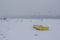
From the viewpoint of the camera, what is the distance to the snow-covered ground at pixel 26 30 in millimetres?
622

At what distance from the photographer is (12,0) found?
73 cm

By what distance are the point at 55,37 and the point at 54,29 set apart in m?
0.07

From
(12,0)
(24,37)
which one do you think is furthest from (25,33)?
(12,0)

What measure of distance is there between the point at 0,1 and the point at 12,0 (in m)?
0.10

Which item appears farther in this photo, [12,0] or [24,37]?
[12,0]

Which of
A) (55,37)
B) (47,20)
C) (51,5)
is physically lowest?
(55,37)

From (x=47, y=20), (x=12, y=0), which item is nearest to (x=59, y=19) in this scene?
(x=47, y=20)

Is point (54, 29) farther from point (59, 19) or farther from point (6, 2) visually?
point (6, 2)

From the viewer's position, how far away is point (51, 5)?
756 mm

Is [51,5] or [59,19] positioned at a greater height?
[51,5]

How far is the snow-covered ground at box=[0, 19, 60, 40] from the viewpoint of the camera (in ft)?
2.04

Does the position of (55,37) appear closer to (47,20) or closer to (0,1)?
(47,20)

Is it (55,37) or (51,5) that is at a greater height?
(51,5)

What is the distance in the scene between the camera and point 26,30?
66 centimetres
